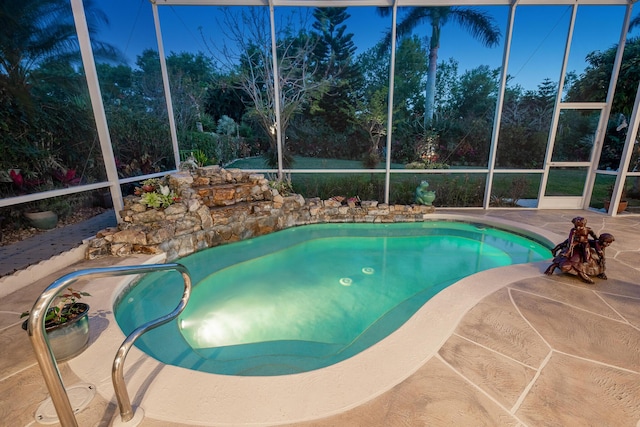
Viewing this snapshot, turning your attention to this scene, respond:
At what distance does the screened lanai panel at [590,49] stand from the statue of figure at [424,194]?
3283mm

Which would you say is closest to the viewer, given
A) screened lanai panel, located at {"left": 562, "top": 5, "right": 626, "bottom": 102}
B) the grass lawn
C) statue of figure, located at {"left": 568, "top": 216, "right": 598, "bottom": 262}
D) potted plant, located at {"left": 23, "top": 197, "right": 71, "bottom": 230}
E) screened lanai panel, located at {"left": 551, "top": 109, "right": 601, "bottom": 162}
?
statue of figure, located at {"left": 568, "top": 216, "right": 598, "bottom": 262}

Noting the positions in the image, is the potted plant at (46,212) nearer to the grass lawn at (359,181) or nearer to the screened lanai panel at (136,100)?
the screened lanai panel at (136,100)

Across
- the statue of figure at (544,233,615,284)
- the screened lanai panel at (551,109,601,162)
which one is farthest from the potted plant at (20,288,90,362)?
the screened lanai panel at (551,109,601,162)

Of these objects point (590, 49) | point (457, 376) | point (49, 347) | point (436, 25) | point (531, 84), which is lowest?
point (457, 376)

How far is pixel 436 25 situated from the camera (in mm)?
6617

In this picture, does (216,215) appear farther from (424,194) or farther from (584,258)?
(584,258)

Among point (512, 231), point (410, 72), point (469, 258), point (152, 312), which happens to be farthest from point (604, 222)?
point (152, 312)

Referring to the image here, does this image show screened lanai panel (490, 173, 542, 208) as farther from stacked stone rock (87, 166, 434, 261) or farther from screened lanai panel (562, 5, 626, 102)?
stacked stone rock (87, 166, 434, 261)

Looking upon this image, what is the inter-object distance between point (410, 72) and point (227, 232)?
18.8 feet

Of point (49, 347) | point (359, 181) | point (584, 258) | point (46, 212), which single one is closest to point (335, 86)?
point (359, 181)

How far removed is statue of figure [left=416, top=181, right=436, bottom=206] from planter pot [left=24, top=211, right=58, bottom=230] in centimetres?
691

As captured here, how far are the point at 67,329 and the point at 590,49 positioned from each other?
9037 millimetres

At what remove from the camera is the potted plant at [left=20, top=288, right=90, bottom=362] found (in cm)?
177

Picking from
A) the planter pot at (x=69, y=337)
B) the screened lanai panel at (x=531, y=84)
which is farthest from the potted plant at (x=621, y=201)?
the planter pot at (x=69, y=337)
